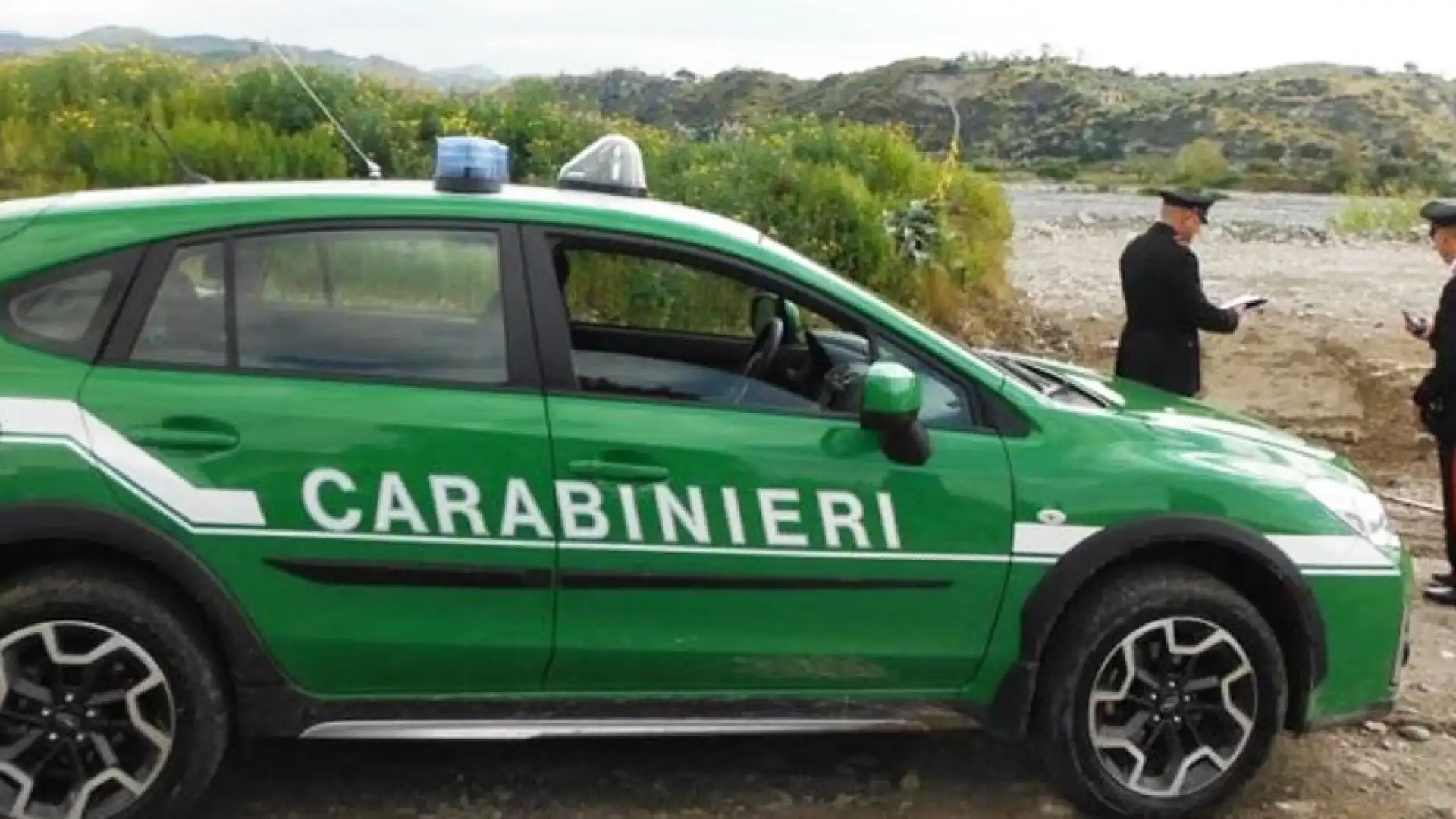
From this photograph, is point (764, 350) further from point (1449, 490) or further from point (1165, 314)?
point (1449, 490)

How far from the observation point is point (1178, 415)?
4.62 meters

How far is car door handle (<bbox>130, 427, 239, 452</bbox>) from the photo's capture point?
149 inches

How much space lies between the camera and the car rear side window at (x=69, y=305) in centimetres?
387

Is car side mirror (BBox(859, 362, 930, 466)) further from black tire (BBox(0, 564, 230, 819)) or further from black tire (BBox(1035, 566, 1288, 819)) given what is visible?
black tire (BBox(0, 564, 230, 819))

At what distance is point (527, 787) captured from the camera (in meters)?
4.48

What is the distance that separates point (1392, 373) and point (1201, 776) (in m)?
8.83

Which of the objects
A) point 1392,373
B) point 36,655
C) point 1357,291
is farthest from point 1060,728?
point 1357,291

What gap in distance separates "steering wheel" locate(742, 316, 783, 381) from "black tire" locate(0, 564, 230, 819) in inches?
62.3

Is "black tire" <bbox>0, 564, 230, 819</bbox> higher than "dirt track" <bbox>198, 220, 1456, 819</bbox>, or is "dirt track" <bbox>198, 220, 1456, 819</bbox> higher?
"black tire" <bbox>0, 564, 230, 819</bbox>

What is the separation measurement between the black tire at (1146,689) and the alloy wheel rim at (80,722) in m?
2.22

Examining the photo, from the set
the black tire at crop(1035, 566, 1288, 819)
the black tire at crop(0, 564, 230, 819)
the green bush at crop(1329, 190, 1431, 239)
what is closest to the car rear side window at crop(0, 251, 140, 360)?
the black tire at crop(0, 564, 230, 819)

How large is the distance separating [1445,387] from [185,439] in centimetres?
501

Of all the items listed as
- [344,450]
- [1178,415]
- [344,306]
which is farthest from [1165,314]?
[344,450]

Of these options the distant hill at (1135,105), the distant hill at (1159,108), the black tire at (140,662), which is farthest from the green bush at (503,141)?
the distant hill at (1135,105)
